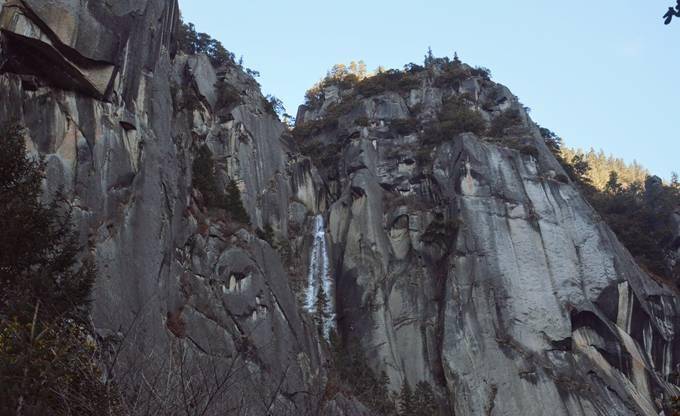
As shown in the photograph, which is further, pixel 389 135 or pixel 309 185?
pixel 389 135

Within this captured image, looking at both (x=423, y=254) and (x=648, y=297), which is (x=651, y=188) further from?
(x=423, y=254)

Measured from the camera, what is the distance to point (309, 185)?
45.6 meters

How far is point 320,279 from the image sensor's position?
3988cm

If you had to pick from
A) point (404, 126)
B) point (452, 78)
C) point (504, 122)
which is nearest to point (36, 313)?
point (404, 126)

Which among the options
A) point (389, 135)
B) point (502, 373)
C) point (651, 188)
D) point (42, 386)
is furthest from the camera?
point (651, 188)

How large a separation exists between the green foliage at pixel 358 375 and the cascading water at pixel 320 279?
6.41 feet

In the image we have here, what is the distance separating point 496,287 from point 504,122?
51.4 ft

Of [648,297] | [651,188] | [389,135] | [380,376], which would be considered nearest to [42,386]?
[380,376]

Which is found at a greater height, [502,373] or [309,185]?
[309,185]

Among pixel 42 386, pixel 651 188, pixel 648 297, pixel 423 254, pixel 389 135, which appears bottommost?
pixel 42 386

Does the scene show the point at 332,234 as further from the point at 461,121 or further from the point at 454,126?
the point at 461,121

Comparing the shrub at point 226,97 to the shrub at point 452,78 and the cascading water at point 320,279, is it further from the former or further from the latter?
the shrub at point 452,78

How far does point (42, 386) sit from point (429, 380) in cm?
2653

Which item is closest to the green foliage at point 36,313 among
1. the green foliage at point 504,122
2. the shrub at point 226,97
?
the shrub at point 226,97
